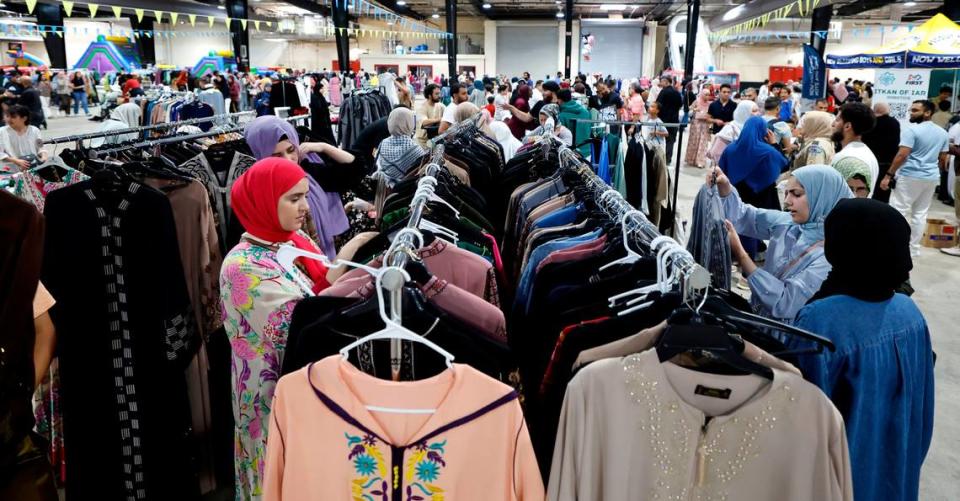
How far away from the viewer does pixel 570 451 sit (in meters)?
1.37

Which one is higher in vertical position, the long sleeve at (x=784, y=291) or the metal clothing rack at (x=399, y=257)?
the metal clothing rack at (x=399, y=257)

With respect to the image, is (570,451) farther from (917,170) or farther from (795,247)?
(917,170)

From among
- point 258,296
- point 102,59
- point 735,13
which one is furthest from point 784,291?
point 102,59

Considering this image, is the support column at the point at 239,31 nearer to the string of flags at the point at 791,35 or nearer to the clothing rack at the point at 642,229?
the string of flags at the point at 791,35

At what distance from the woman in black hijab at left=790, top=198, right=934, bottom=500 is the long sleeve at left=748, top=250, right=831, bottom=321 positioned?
1.84 ft

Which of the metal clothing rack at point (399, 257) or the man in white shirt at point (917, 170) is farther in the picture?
the man in white shirt at point (917, 170)

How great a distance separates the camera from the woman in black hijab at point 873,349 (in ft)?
5.17

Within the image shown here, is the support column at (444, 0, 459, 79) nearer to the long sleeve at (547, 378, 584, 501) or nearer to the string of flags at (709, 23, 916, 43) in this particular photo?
the string of flags at (709, 23, 916, 43)

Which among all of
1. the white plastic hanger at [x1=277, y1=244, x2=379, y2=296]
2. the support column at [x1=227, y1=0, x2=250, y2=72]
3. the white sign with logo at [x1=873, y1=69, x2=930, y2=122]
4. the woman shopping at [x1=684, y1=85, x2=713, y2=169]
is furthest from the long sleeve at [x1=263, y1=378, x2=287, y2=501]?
the support column at [x1=227, y1=0, x2=250, y2=72]

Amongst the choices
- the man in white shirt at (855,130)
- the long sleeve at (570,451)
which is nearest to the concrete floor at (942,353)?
the man in white shirt at (855,130)

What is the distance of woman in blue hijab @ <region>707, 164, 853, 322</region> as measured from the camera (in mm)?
2232

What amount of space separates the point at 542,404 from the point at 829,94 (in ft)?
56.9

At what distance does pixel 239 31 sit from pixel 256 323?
21976 mm

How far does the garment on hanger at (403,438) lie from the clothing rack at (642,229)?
456mm
